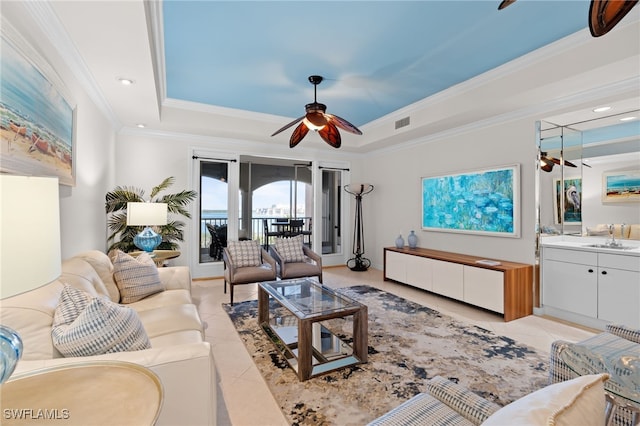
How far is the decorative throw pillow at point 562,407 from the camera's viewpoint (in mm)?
646

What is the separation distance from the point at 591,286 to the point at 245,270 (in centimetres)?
397

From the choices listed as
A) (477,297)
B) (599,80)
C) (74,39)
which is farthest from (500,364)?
(74,39)

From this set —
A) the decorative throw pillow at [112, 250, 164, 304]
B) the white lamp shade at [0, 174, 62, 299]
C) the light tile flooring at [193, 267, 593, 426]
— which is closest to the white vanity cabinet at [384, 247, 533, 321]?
the light tile flooring at [193, 267, 593, 426]

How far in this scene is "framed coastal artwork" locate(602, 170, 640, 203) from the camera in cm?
325

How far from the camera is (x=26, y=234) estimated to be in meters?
0.79

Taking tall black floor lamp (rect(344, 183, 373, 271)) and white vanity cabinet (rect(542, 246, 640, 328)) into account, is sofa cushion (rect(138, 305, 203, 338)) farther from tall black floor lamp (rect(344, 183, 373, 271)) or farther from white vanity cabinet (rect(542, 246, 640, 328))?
tall black floor lamp (rect(344, 183, 373, 271))

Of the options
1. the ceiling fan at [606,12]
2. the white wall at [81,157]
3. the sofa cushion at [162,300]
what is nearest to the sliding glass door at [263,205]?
the white wall at [81,157]

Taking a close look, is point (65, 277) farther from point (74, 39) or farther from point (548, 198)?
point (548, 198)

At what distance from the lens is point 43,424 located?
2.63ft

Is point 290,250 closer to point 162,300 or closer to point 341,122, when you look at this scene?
point 341,122

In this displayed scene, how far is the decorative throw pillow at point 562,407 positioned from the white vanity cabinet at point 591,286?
3.17 metres

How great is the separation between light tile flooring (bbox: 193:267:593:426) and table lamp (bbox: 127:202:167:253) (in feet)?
3.35

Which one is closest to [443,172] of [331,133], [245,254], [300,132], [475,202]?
[475,202]

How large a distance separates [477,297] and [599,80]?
2.54 meters
